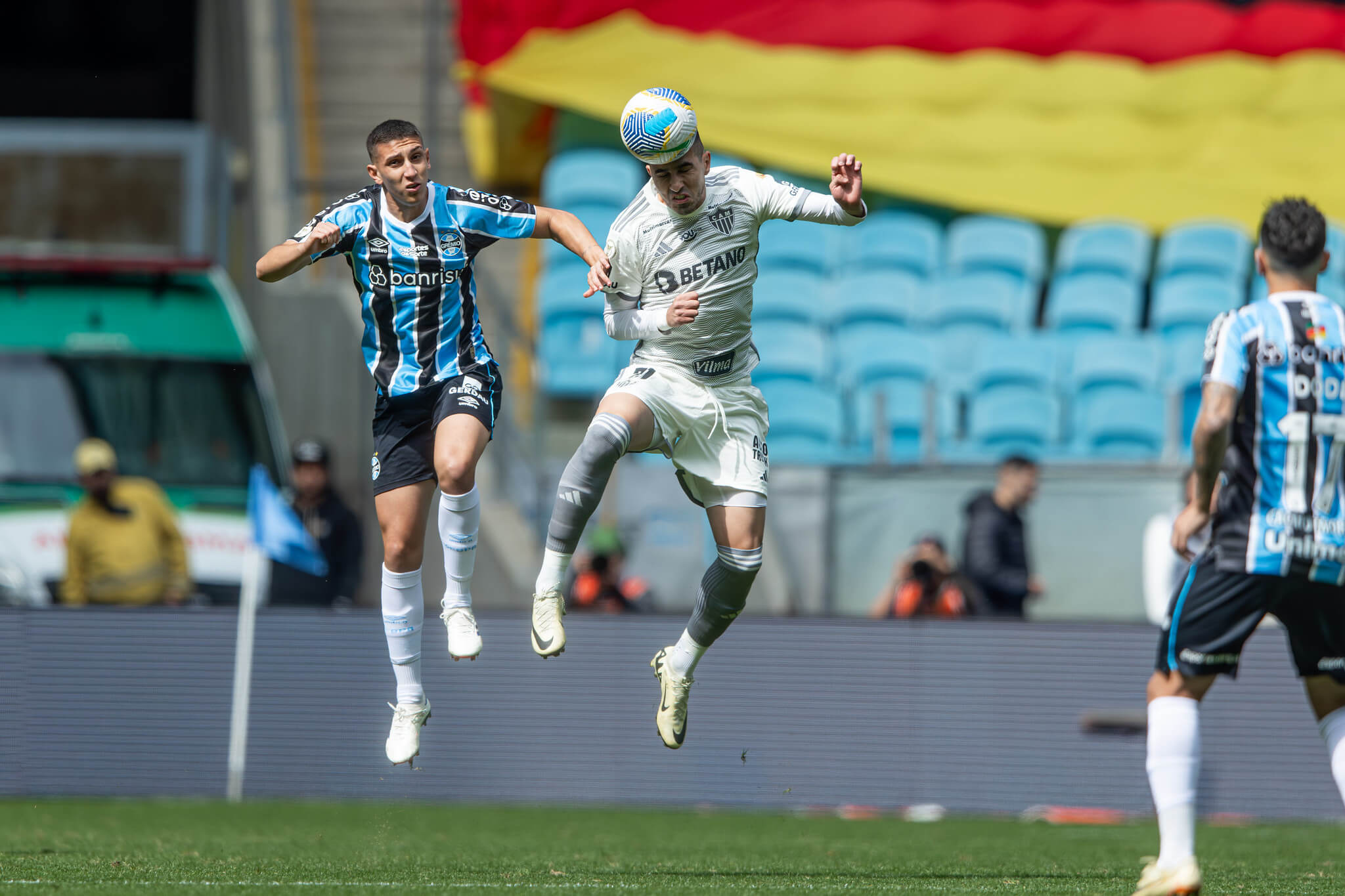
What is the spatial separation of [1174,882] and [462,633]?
3224mm

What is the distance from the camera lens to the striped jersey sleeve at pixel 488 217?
25.2ft

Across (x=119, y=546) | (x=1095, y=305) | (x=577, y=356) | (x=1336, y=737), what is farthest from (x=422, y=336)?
(x=1095, y=305)

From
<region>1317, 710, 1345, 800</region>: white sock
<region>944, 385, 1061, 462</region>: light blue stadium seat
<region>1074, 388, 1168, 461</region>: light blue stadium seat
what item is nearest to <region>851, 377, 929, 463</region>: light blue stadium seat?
<region>944, 385, 1061, 462</region>: light blue stadium seat

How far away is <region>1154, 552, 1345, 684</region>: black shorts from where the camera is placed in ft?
19.0

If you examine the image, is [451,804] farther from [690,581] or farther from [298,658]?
[690,581]

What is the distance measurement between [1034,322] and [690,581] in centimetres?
618

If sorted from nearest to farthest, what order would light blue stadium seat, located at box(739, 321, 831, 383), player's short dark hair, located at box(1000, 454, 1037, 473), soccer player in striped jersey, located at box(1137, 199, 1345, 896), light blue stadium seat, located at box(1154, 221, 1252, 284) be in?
soccer player in striped jersey, located at box(1137, 199, 1345, 896) → player's short dark hair, located at box(1000, 454, 1037, 473) → light blue stadium seat, located at box(739, 321, 831, 383) → light blue stadium seat, located at box(1154, 221, 1252, 284)

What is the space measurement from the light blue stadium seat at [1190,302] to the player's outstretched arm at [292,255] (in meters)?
10.5

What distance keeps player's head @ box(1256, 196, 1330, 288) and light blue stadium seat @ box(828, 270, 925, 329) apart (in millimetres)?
10316

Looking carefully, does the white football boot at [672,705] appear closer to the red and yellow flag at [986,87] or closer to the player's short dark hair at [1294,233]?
the player's short dark hair at [1294,233]

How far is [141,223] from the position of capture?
59.3 feet

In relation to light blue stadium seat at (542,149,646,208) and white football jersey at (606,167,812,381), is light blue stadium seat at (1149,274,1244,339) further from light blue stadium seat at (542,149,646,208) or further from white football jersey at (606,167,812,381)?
white football jersey at (606,167,812,381)

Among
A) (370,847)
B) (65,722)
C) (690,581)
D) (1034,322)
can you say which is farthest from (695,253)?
(1034,322)

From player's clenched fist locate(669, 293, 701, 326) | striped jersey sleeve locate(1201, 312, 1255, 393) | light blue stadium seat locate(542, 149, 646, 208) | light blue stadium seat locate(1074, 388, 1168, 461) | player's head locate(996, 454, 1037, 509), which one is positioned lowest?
player's head locate(996, 454, 1037, 509)
